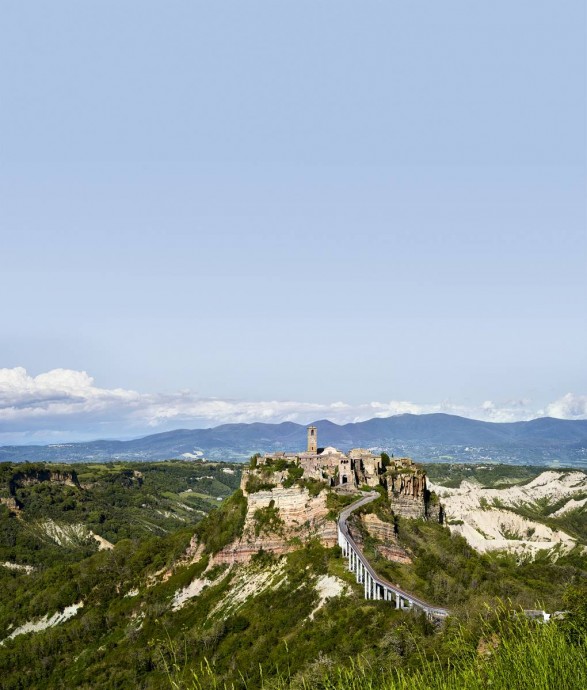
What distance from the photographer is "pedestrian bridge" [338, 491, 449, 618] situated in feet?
216

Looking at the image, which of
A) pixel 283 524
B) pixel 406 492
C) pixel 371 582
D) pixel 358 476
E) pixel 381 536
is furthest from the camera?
pixel 406 492

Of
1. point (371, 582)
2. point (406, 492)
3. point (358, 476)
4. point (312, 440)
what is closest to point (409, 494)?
Answer: point (406, 492)

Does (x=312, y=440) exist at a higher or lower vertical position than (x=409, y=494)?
higher

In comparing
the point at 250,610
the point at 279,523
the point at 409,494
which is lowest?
the point at 250,610

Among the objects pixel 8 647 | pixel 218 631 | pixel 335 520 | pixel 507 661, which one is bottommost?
pixel 8 647

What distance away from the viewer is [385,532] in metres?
91.1

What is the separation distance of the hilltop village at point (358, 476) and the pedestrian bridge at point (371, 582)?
12.2 metres

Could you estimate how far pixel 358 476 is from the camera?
105m

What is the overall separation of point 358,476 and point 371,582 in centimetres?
3116

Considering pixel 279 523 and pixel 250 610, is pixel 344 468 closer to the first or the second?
pixel 279 523

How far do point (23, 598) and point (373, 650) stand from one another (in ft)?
397

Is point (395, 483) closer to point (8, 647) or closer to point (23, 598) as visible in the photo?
point (8, 647)

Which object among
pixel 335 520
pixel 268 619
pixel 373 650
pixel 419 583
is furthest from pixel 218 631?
pixel 373 650

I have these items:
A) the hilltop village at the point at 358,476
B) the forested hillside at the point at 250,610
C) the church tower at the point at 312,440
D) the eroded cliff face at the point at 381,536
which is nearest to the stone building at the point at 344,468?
the hilltop village at the point at 358,476
